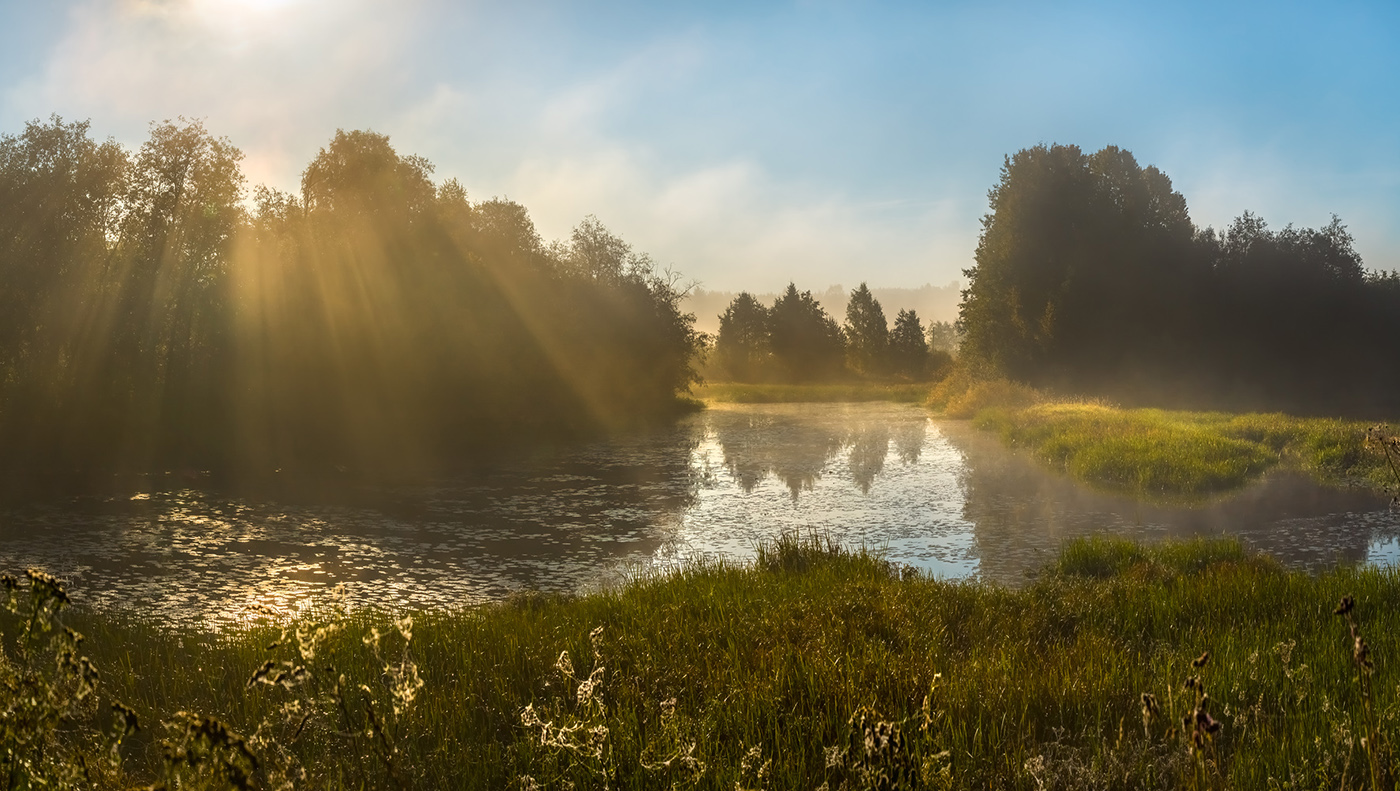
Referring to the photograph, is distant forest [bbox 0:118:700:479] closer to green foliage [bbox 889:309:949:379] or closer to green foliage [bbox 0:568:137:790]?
green foliage [bbox 0:568:137:790]

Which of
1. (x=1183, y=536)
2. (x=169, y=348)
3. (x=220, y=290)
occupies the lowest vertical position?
(x=1183, y=536)

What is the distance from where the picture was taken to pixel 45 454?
2261cm

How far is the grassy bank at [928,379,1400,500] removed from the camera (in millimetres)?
16578

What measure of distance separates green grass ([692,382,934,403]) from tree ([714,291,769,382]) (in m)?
14.0

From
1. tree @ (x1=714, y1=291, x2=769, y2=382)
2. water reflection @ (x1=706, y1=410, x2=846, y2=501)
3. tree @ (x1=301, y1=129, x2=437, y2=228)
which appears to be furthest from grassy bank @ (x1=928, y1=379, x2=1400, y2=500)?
tree @ (x1=714, y1=291, x2=769, y2=382)

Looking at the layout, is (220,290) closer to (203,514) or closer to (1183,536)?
(203,514)

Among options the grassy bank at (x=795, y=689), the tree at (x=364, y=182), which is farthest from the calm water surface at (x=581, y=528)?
the tree at (x=364, y=182)

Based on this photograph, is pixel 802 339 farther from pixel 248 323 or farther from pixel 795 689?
pixel 795 689

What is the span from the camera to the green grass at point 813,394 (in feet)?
184

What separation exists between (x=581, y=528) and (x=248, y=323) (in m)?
18.4

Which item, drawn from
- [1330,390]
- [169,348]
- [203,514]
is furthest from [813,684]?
[1330,390]

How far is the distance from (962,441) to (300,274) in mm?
22702

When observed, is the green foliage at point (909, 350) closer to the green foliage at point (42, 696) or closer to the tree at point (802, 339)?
the tree at point (802, 339)

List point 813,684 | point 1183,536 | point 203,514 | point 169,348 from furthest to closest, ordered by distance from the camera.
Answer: point 169,348 → point 203,514 → point 1183,536 → point 813,684
